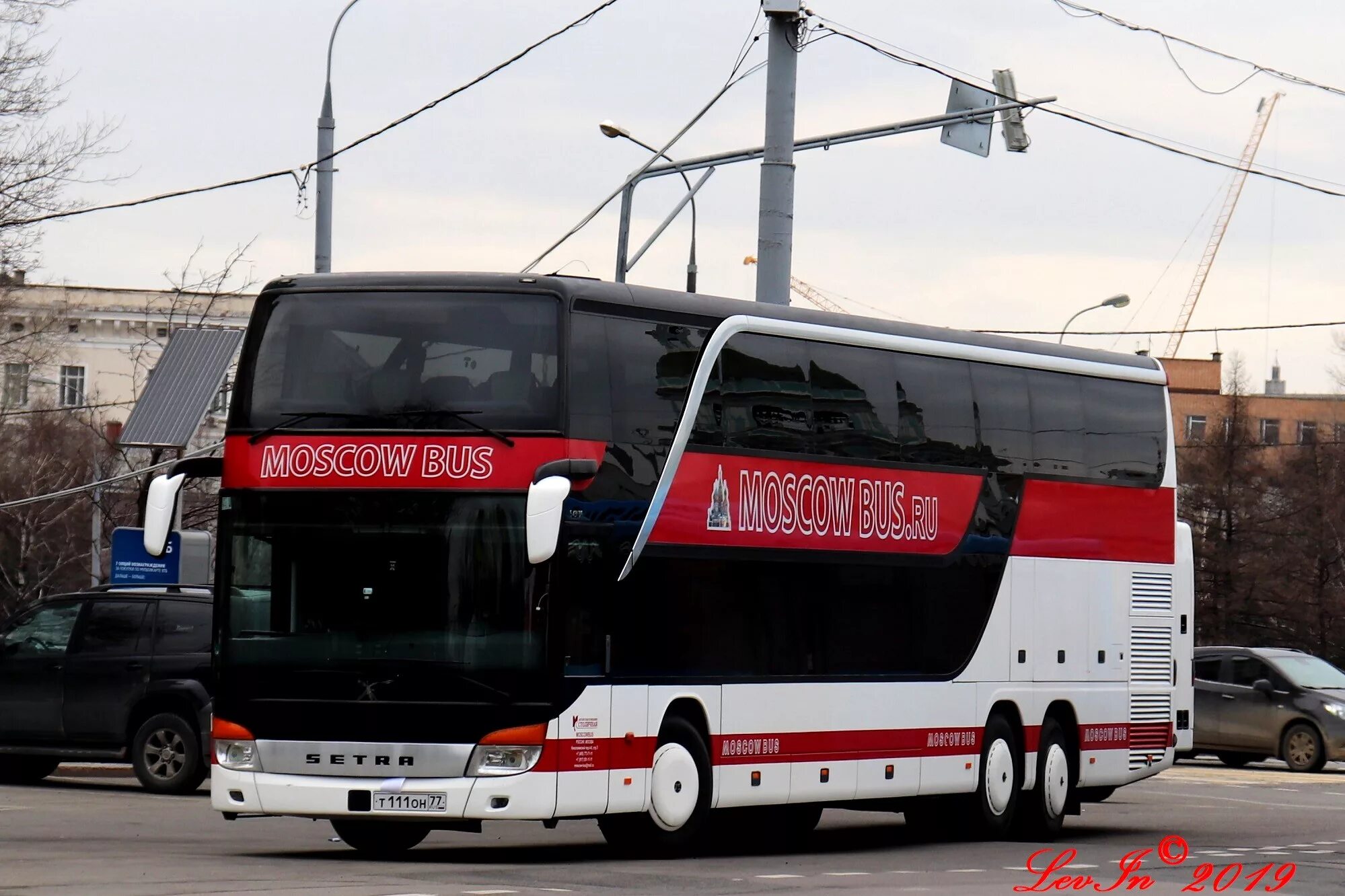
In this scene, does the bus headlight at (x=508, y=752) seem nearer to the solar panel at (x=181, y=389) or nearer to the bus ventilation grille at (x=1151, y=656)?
the bus ventilation grille at (x=1151, y=656)

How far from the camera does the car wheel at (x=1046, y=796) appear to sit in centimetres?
1931

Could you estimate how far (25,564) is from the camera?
72.3 m

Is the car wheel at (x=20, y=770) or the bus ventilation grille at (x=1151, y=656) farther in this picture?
the car wheel at (x=20, y=770)

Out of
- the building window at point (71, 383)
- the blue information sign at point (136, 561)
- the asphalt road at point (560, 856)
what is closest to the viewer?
the asphalt road at point (560, 856)

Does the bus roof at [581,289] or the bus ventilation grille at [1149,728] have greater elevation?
the bus roof at [581,289]

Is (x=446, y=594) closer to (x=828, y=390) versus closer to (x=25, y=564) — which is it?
(x=828, y=390)

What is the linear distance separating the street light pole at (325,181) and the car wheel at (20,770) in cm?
621

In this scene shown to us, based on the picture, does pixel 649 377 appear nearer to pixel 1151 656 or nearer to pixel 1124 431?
pixel 1124 431

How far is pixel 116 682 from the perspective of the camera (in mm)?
22625

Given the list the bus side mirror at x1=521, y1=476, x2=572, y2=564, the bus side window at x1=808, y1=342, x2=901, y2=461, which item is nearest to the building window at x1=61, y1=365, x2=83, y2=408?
the bus side window at x1=808, y1=342, x2=901, y2=461

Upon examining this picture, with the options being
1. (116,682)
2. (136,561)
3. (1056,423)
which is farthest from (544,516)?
(136,561)

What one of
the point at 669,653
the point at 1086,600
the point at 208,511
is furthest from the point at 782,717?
the point at 208,511

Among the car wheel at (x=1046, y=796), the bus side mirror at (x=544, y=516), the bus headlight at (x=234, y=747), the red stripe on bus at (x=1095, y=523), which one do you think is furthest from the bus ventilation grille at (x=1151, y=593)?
the bus headlight at (x=234, y=747)

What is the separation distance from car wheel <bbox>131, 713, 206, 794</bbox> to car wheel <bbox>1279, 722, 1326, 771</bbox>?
16212mm
